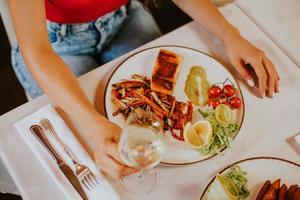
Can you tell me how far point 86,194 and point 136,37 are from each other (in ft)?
2.11

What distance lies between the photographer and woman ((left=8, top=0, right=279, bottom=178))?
0.93 meters

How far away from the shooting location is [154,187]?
0.94m

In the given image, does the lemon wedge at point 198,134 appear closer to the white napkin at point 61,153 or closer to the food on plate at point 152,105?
the food on plate at point 152,105

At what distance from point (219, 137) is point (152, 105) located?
0.57 ft

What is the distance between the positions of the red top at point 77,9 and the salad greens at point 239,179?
0.62m

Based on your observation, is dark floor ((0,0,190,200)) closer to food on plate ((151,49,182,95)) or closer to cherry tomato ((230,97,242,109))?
food on plate ((151,49,182,95))

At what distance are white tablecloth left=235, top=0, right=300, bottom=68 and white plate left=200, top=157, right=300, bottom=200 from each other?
0.34 metres

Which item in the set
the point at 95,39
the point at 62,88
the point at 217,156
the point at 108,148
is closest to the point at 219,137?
the point at 217,156

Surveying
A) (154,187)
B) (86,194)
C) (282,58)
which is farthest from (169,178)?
(282,58)

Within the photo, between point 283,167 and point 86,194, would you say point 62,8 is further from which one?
point 283,167

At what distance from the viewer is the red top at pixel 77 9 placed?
1.21 metres

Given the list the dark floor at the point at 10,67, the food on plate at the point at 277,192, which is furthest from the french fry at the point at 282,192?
the dark floor at the point at 10,67

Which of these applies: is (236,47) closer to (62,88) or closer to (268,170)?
(268,170)

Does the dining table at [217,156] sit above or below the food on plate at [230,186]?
above
